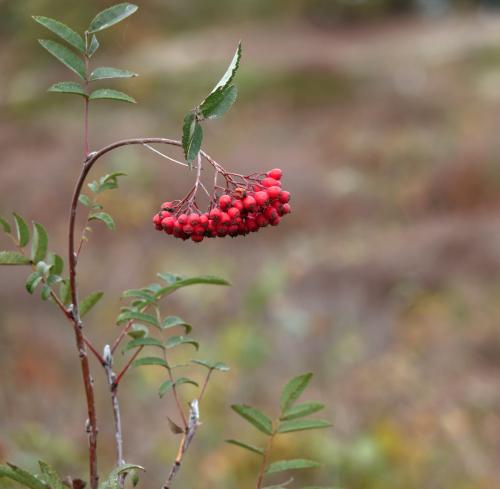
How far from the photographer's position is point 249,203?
4.37 ft

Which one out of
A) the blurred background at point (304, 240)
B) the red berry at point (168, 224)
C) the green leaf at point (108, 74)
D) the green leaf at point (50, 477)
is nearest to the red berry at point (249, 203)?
the red berry at point (168, 224)

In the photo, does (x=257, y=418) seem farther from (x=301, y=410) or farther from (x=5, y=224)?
(x=5, y=224)

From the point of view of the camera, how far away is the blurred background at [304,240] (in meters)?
4.77

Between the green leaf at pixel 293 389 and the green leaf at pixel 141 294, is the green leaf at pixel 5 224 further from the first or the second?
the green leaf at pixel 293 389

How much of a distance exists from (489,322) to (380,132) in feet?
17.4

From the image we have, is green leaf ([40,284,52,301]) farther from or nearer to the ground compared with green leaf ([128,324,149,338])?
nearer to the ground

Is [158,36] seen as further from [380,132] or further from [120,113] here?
[380,132]

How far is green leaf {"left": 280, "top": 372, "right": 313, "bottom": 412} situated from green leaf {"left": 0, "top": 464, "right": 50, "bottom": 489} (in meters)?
0.50

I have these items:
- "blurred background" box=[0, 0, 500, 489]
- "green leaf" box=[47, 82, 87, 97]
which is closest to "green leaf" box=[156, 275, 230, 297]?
"green leaf" box=[47, 82, 87, 97]

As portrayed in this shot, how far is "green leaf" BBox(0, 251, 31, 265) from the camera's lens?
4.66 ft

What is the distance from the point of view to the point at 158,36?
16.4 m

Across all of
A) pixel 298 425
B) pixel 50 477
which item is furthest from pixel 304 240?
pixel 50 477

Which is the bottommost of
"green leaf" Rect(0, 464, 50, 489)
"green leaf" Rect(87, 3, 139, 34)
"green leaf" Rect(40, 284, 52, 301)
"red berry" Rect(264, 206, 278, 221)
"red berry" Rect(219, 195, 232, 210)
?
"green leaf" Rect(0, 464, 50, 489)

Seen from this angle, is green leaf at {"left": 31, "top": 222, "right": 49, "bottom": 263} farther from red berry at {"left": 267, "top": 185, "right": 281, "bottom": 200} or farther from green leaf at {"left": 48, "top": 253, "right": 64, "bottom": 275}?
red berry at {"left": 267, "top": 185, "right": 281, "bottom": 200}
